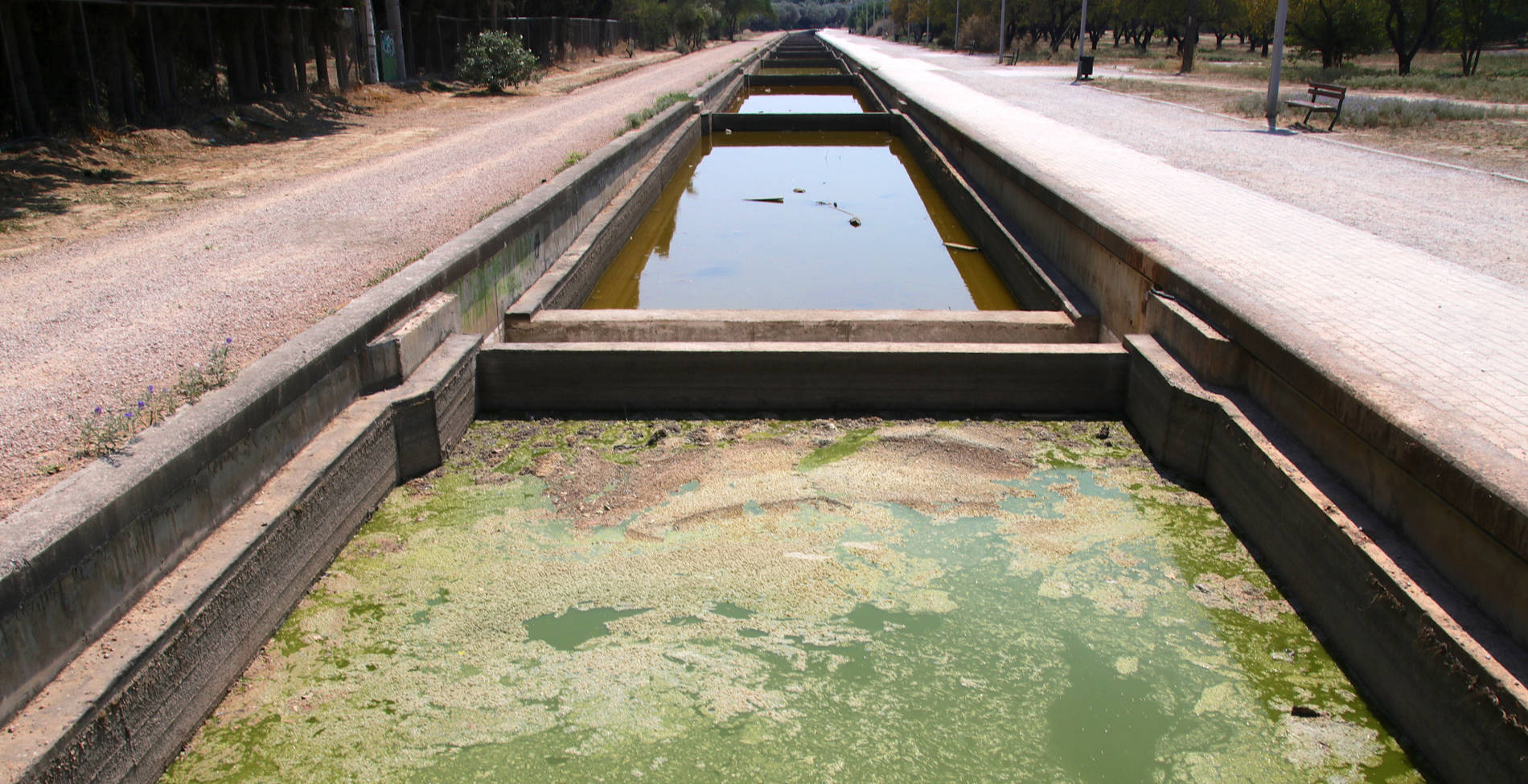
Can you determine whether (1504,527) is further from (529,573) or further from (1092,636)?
(529,573)

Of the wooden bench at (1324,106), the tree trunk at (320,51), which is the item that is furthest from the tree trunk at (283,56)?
the wooden bench at (1324,106)

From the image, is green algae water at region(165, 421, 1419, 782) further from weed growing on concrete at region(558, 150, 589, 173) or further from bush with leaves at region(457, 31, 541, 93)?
bush with leaves at region(457, 31, 541, 93)

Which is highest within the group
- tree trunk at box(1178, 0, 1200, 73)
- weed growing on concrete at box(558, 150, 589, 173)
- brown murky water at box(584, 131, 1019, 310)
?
tree trunk at box(1178, 0, 1200, 73)

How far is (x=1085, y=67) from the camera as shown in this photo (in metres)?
33.8

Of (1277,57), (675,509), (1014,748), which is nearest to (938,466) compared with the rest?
(675,509)

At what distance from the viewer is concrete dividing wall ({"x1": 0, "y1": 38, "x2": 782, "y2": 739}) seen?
3.20 metres

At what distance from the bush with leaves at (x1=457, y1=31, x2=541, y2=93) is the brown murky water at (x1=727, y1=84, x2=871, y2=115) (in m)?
6.01

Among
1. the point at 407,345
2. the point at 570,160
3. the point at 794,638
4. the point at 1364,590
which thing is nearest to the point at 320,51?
the point at 570,160

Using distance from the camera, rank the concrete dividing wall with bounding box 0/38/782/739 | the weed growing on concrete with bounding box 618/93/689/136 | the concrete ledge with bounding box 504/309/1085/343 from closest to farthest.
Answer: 1. the concrete dividing wall with bounding box 0/38/782/739
2. the concrete ledge with bounding box 504/309/1085/343
3. the weed growing on concrete with bounding box 618/93/689/136

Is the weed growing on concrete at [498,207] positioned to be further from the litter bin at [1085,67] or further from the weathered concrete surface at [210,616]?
the litter bin at [1085,67]

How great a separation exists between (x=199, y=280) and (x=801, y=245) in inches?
297

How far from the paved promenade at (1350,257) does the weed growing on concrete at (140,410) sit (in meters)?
5.17

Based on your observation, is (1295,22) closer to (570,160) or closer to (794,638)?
(570,160)

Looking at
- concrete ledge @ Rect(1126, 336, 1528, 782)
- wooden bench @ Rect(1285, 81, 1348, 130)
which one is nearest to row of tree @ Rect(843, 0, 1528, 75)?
wooden bench @ Rect(1285, 81, 1348, 130)
